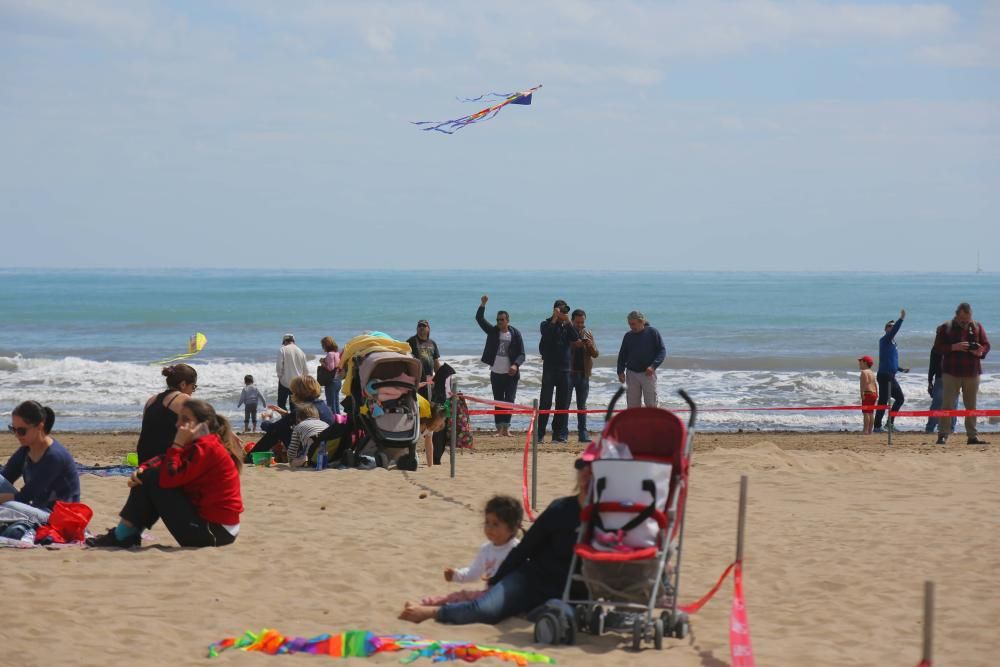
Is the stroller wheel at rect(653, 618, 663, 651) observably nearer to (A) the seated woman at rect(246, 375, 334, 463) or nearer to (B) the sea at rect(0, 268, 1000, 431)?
(A) the seated woman at rect(246, 375, 334, 463)

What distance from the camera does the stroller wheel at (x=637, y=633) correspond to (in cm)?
571

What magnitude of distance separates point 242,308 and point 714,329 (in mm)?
31058

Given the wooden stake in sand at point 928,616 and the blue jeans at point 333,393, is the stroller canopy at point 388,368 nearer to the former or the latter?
the blue jeans at point 333,393

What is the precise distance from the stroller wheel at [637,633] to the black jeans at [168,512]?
3115mm

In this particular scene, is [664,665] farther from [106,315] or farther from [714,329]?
[106,315]

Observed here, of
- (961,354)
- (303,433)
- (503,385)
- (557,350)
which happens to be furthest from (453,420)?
(961,354)

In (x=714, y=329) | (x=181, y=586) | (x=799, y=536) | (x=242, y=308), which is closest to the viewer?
(x=181, y=586)

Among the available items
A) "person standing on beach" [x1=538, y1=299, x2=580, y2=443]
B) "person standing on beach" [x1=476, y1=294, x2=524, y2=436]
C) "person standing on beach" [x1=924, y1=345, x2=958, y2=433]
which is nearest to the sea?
"person standing on beach" [x1=924, y1=345, x2=958, y2=433]

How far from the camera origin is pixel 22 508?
762 cm

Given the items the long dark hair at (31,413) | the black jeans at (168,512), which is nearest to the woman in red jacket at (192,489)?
the black jeans at (168,512)

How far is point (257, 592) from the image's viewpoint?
6676 mm

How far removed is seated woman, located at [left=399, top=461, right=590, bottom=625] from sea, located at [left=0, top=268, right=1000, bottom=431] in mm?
11695

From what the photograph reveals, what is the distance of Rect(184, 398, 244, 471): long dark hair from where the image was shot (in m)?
7.42

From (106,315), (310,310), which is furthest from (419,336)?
(310,310)
